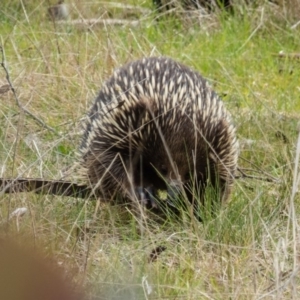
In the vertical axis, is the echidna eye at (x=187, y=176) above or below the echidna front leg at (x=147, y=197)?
above

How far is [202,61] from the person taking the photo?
149 inches

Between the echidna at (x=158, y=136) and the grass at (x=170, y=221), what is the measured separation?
11 cm

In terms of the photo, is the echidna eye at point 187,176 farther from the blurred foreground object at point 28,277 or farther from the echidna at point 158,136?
the blurred foreground object at point 28,277

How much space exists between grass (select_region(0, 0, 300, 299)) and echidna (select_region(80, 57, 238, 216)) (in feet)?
0.37

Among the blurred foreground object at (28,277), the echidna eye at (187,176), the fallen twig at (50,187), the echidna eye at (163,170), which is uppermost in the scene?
the blurred foreground object at (28,277)

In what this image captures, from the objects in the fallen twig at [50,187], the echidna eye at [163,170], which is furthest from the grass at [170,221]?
the echidna eye at [163,170]

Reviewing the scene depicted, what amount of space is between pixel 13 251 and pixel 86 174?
1.88 meters

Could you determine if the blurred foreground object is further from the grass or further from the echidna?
the echidna

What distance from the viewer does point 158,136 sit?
92.0 inches

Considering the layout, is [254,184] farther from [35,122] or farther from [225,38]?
[225,38]

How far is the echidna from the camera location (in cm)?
232

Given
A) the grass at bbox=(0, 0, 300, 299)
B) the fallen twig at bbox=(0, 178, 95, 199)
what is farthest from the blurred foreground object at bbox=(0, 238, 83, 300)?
the fallen twig at bbox=(0, 178, 95, 199)

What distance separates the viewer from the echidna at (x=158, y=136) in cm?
232

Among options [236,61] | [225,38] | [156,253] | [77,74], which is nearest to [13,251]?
[156,253]
